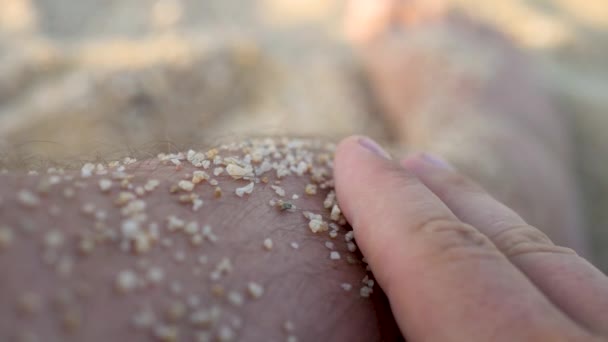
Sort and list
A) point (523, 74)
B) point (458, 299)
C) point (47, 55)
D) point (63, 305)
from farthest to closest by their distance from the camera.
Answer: point (523, 74)
point (47, 55)
point (458, 299)
point (63, 305)

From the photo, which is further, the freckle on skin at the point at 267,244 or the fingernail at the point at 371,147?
the fingernail at the point at 371,147

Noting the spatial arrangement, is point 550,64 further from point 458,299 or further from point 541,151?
point 458,299

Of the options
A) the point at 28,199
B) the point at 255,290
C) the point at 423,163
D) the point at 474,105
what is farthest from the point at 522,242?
the point at 474,105

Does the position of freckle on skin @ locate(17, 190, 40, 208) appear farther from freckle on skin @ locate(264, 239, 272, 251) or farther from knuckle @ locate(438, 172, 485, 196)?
knuckle @ locate(438, 172, 485, 196)

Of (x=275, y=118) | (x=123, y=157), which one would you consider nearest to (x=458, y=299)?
(x=123, y=157)

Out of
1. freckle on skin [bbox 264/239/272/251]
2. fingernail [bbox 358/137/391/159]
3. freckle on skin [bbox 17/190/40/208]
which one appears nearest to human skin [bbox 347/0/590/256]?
fingernail [bbox 358/137/391/159]

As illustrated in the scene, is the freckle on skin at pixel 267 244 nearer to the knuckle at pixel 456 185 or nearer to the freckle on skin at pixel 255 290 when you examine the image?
the freckle on skin at pixel 255 290

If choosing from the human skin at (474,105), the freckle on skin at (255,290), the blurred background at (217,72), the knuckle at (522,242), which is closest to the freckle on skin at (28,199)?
the freckle on skin at (255,290)

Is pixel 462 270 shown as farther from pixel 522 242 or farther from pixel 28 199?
pixel 28 199
